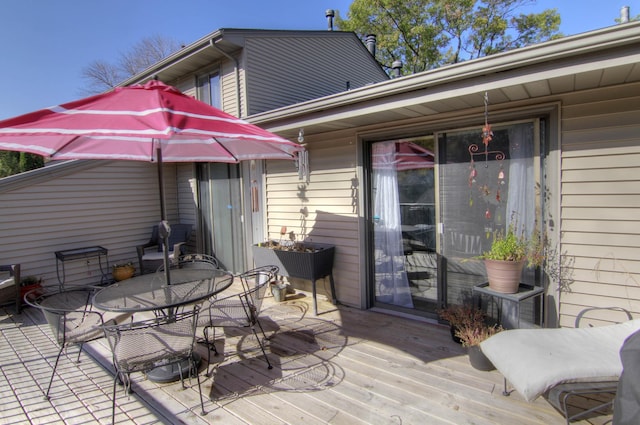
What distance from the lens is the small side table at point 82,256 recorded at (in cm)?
538

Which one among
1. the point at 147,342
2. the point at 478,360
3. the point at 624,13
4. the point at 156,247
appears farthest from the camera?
the point at 156,247

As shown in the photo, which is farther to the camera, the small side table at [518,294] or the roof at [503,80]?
the small side table at [518,294]

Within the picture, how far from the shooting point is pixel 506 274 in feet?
9.11

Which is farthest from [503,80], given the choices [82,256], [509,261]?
[82,256]

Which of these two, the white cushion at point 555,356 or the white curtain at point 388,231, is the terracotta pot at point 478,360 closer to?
the white cushion at point 555,356

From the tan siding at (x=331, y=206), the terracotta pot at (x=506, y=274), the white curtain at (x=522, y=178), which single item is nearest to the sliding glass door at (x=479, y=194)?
the white curtain at (x=522, y=178)

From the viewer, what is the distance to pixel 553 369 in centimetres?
196

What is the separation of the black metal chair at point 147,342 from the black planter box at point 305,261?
1.83 meters

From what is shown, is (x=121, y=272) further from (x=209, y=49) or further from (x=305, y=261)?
(x=209, y=49)

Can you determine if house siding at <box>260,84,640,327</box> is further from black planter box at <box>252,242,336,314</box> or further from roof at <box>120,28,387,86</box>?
roof at <box>120,28,387,86</box>

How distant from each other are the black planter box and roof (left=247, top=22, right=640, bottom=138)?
1.53 meters

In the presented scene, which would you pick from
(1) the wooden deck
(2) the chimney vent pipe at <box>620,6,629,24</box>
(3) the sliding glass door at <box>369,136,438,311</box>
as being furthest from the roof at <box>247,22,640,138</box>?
(1) the wooden deck

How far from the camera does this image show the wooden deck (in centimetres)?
228

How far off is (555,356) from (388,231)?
7.17ft
